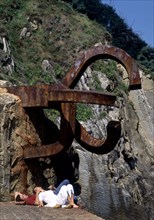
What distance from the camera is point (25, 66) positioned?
2483 centimetres

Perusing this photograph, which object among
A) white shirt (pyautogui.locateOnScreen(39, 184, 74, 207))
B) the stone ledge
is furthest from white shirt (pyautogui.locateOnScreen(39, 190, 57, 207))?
the stone ledge

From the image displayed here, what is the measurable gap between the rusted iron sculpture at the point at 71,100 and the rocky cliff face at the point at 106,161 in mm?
242

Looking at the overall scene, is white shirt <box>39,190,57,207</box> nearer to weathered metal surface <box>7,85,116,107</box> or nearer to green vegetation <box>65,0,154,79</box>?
weathered metal surface <box>7,85,116,107</box>

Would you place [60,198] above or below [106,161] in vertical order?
below

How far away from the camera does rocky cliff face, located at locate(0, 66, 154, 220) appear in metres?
11.2

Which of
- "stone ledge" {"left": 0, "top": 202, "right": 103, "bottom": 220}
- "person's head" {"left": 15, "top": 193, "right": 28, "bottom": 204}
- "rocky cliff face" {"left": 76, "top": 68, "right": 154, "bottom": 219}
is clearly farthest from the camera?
"rocky cliff face" {"left": 76, "top": 68, "right": 154, "bottom": 219}

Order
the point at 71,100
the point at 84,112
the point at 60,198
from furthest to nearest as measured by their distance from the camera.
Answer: the point at 84,112
the point at 71,100
the point at 60,198

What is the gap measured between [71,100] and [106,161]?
1101 centimetres

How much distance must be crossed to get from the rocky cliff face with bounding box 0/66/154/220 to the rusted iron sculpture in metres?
0.24

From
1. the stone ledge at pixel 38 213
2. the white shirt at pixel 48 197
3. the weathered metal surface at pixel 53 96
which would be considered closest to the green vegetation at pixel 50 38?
the weathered metal surface at pixel 53 96

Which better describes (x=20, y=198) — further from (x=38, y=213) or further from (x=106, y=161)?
(x=106, y=161)

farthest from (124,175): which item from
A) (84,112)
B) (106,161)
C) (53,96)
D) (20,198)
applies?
(20,198)

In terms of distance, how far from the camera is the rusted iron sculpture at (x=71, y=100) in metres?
11.0

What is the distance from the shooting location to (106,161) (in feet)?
71.4
